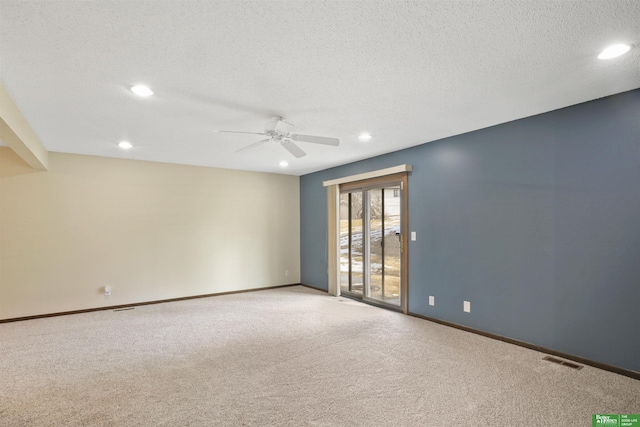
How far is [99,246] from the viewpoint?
5121 mm

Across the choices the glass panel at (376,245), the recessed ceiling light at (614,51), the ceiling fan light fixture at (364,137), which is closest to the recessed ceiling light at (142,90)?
the ceiling fan light fixture at (364,137)

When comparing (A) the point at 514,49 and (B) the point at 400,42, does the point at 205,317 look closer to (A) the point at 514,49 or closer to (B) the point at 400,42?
(B) the point at 400,42

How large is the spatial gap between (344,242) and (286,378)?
348 cm

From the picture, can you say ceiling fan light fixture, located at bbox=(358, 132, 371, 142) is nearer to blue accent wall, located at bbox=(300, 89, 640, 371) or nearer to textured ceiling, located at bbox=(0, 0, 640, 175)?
textured ceiling, located at bbox=(0, 0, 640, 175)

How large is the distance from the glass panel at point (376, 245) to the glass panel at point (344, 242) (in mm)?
603

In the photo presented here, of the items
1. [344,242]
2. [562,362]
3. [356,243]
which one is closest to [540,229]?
[562,362]

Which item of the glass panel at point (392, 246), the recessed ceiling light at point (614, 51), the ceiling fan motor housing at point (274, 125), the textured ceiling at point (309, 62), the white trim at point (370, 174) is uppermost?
the recessed ceiling light at point (614, 51)

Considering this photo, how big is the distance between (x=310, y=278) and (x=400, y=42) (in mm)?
5453

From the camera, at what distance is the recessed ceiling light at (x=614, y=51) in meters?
2.09

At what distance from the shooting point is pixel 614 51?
7.08ft

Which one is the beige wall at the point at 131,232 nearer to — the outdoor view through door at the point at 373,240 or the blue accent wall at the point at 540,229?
the outdoor view through door at the point at 373,240

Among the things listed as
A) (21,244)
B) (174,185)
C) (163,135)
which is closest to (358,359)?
(163,135)

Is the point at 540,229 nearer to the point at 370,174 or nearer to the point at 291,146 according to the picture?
the point at 370,174

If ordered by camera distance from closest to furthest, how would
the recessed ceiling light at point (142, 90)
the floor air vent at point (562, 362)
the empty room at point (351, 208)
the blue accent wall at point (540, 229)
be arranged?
the empty room at point (351, 208), the recessed ceiling light at point (142, 90), the blue accent wall at point (540, 229), the floor air vent at point (562, 362)
